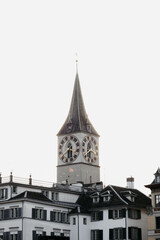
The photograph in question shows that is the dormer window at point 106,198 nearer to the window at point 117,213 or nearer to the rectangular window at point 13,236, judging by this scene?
the window at point 117,213

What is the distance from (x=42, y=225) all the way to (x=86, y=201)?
36.1 feet

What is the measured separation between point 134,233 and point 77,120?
42.4 metres

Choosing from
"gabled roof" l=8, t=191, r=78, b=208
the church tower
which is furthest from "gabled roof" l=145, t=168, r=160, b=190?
the church tower

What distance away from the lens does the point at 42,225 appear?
332 ft

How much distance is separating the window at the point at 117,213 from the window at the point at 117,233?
6.31ft

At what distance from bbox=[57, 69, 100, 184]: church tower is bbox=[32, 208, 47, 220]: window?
3179 cm

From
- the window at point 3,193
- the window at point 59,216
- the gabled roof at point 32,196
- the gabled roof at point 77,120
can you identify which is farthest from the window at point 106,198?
the gabled roof at point 77,120

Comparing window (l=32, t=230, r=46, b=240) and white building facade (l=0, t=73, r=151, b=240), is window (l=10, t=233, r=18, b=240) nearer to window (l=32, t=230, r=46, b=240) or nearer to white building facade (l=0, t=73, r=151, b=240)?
white building facade (l=0, t=73, r=151, b=240)

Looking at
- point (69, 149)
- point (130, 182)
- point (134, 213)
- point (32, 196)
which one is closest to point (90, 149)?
point (69, 149)

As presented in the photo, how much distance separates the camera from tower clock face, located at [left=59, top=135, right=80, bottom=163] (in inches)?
5384

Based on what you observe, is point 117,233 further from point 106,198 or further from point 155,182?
point 155,182

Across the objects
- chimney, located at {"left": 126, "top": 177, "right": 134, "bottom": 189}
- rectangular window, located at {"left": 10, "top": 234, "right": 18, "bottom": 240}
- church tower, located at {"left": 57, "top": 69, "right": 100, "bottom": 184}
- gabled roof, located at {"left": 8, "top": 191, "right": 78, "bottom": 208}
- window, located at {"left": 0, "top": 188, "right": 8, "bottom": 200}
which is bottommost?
rectangular window, located at {"left": 10, "top": 234, "right": 18, "bottom": 240}

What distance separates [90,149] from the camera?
454 feet

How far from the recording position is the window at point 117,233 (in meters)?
101
